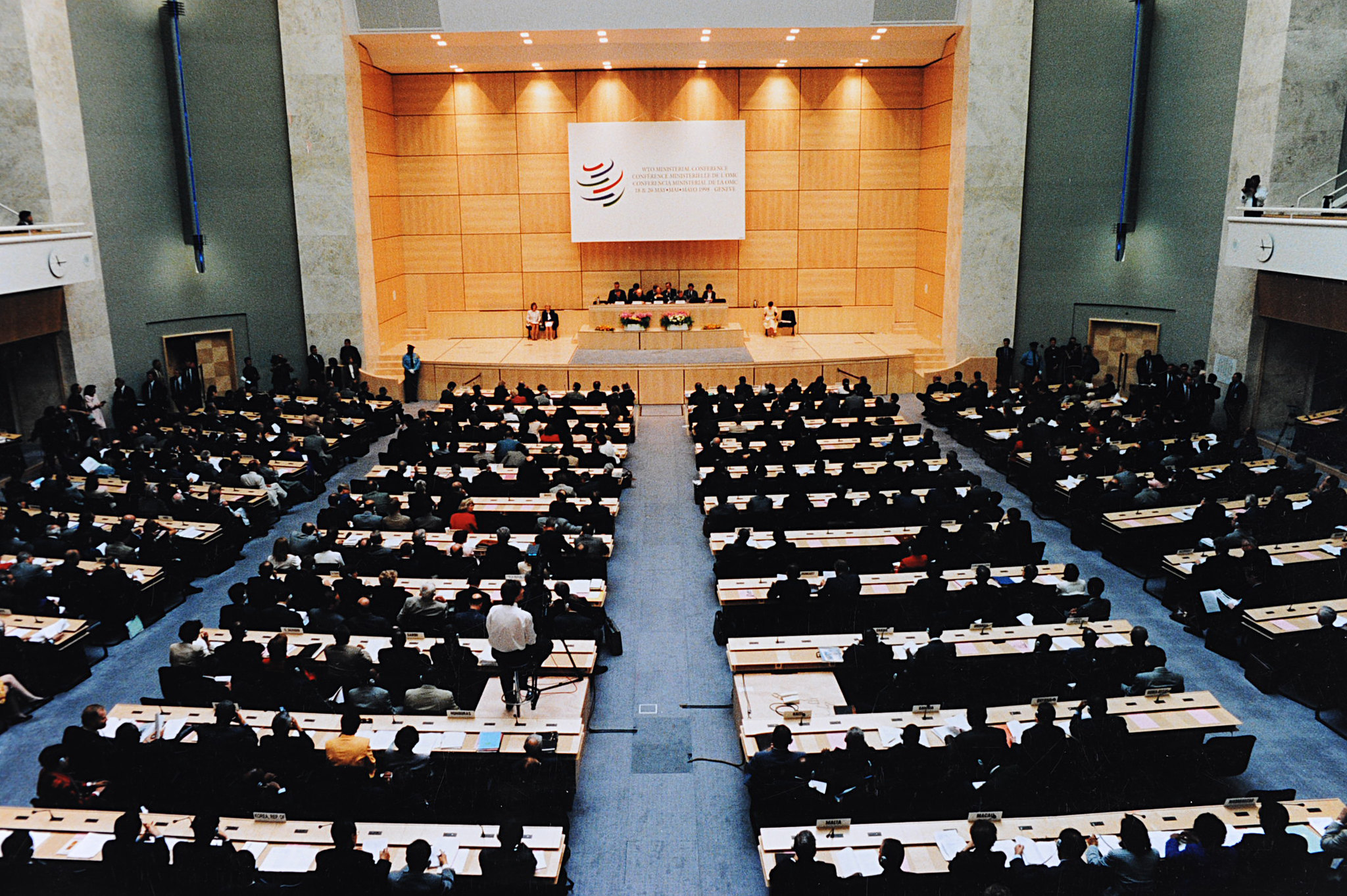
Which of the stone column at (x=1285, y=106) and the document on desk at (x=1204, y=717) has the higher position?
the stone column at (x=1285, y=106)

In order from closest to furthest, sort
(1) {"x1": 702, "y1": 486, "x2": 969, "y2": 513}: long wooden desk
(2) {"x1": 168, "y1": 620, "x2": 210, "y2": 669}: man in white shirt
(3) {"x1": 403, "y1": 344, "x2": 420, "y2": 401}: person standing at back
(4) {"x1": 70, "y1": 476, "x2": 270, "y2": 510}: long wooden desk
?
(2) {"x1": 168, "y1": 620, "x2": 210, "y2": 669}: man in white shirt → (1) {"x1": 702, "y1": 486, "x2": 969, "y2": 513}: long wooden desk → (4) {"x1": 70, "y1": 476, "x2": 270, "y2": 510}: long wooden desk → (3) {"x1": 403, "y1": 344, "x2": 420, "y2": 401}: person standing at back

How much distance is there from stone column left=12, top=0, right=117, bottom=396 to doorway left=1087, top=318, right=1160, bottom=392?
2165 centimetres

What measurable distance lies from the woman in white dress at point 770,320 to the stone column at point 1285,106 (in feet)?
38.6

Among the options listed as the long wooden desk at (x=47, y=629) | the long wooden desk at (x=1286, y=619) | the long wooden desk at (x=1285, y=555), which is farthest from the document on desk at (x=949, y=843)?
the long wooden desk at (x=47, y=629)

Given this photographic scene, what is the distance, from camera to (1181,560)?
11.6m

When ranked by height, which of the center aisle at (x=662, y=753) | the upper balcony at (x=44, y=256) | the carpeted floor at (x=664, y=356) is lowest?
the center aisle at (x=662, y=753)

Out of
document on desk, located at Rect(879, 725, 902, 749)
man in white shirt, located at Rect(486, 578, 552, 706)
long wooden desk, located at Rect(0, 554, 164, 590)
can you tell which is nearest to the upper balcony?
long wooden desk, located at Rect(0, 554, 164, 590)

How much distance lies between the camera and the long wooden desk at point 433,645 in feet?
30.9

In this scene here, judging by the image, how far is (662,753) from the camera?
359 inches

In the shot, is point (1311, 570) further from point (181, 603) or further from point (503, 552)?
point (181, 603)

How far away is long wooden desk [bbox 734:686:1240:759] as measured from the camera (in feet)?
26.4

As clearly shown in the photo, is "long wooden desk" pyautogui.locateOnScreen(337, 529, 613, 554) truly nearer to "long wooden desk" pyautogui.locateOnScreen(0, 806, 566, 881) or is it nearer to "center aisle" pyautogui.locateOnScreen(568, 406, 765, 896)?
"center aisle" pyautogui.locateOnScreen(568, 406, 765, 896)

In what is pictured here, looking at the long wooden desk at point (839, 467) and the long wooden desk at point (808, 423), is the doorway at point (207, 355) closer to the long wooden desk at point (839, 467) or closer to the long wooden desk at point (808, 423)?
the long wooden desk at point (808, 423)

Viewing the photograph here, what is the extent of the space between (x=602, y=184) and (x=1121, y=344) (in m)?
13.8
